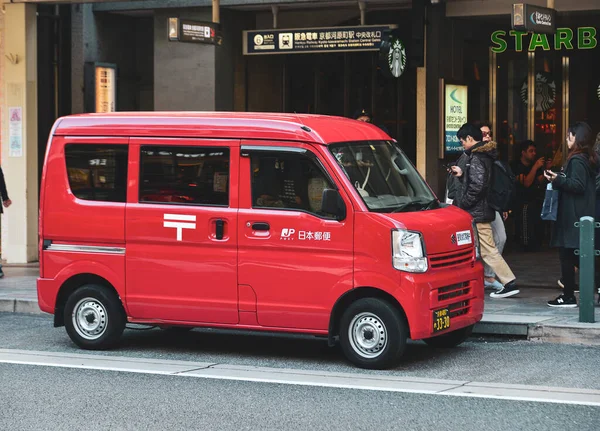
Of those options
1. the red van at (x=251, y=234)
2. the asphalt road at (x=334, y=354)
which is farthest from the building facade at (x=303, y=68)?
the asphalt road at (x=334, y=354)

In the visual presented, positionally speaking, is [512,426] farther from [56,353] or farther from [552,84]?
[552,84]

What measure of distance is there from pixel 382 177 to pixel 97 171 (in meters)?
2.55

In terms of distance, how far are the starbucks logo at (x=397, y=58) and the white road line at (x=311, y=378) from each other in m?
7.07

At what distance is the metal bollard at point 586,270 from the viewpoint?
10312mm

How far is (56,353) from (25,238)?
6.81 metres

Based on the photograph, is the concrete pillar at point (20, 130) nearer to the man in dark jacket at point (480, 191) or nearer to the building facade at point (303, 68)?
the building facade at point (303, 68)

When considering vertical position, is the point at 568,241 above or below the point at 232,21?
below

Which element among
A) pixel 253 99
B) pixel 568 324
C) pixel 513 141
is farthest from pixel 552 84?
pixel 568 324

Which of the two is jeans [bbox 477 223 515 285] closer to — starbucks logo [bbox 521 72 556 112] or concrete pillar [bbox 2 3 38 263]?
concrete pillar [bbox 2 3 38 263]

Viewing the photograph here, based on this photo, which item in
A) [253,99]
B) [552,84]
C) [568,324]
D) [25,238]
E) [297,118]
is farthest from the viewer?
[552,84]

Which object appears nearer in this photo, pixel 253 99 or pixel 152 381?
pixel 152 381

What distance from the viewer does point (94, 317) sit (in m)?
10.1

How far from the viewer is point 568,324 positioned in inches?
404

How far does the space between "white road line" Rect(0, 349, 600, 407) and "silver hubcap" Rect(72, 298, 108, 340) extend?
0.30m
